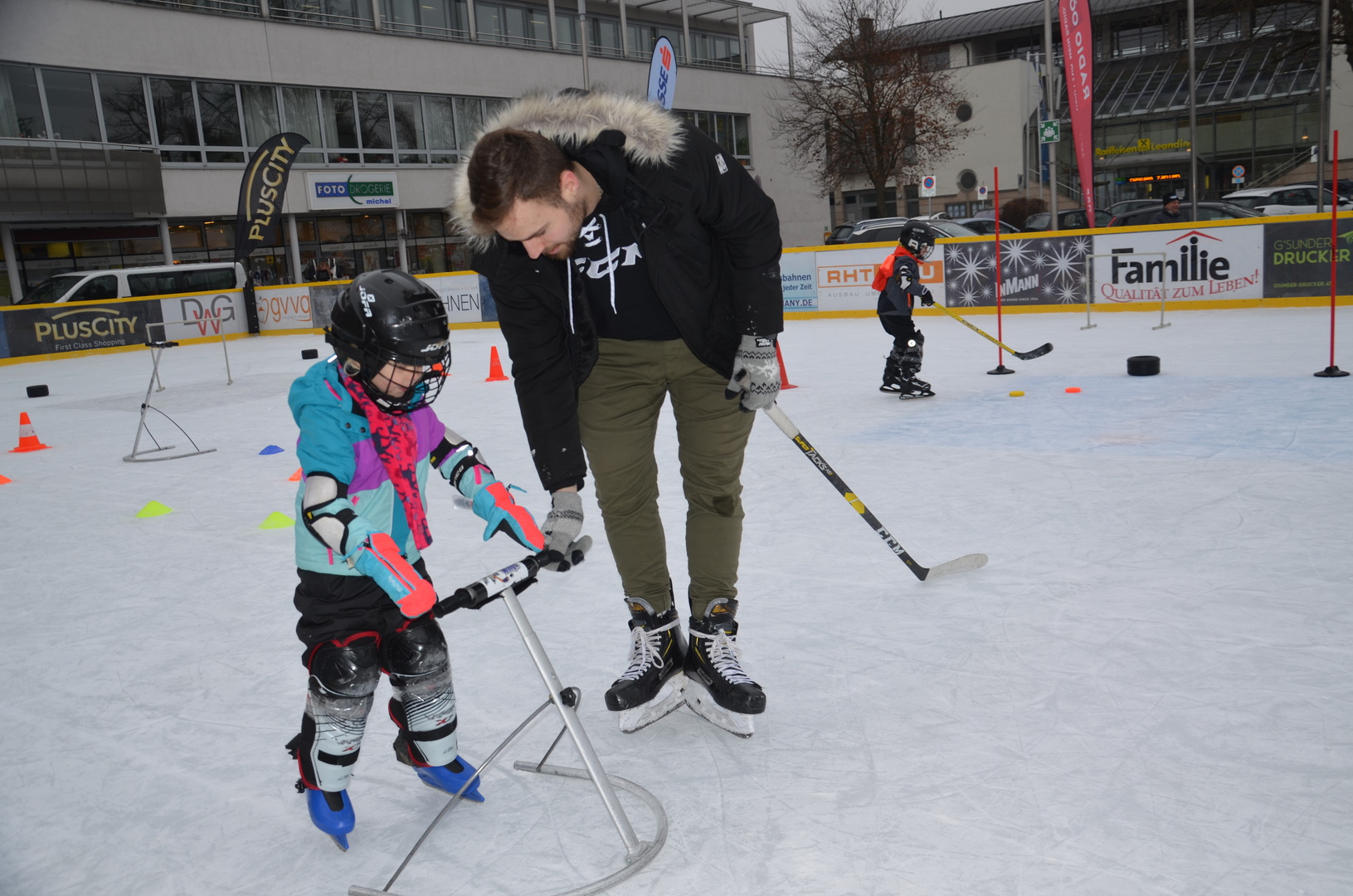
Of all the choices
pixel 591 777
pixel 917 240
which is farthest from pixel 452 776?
pixel 917 240

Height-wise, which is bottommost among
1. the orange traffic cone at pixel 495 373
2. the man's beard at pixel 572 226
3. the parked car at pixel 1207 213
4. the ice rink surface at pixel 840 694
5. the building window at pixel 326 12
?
the ice rink surface at pixel 840 694

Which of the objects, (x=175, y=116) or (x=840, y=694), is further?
(x=175, y=116)

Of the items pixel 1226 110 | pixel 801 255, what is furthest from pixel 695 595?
pixel 1226 110

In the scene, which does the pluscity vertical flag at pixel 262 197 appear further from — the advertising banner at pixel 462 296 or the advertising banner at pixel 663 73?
the advertising banner at pixel 663 73

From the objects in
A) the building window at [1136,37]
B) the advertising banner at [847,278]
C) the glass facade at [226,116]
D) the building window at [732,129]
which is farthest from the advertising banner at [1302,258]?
the building window at [1136,37]

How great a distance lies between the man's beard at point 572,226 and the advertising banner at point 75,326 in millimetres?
15973

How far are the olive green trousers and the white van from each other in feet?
57.0

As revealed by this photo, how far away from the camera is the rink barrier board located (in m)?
11.2

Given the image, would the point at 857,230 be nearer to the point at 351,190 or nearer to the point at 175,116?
the point at 351,190

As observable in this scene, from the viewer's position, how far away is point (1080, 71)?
13.5 metres

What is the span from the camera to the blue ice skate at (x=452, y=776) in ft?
7.08

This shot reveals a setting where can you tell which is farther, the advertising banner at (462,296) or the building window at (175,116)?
the building window at (175,116)

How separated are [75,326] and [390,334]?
17.4m

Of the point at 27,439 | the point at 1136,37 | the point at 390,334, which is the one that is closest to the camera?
the point at 390,334
